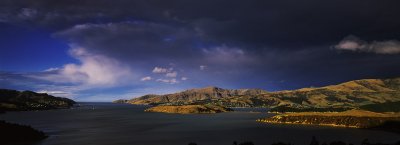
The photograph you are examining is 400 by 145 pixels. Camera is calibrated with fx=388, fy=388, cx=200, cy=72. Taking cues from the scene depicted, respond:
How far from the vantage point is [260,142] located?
14038 cm

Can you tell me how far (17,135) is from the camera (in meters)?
148

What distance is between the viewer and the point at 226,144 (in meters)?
132

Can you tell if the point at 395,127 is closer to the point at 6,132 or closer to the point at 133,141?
the point at 133,141

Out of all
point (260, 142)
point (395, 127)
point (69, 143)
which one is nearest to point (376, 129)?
point (395, 127)

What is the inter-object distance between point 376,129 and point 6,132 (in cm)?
17162

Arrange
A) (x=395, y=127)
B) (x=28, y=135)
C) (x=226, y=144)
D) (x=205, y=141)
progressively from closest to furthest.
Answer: (x=226, y=144), (x=205, y=141), (x=28, y=135), (x=395, y=127)

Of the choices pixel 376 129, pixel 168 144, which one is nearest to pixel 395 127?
pixel 376 129

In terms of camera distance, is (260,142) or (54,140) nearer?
(260,142)

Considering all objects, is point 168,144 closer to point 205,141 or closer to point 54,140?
point 205,141

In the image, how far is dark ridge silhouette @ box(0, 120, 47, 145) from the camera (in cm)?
14202

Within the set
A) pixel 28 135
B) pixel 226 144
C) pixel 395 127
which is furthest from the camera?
pixel 395 127

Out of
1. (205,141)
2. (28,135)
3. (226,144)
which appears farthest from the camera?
(28,135)

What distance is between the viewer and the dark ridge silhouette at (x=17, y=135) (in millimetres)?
142025

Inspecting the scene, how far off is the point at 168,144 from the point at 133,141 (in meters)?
18.6
